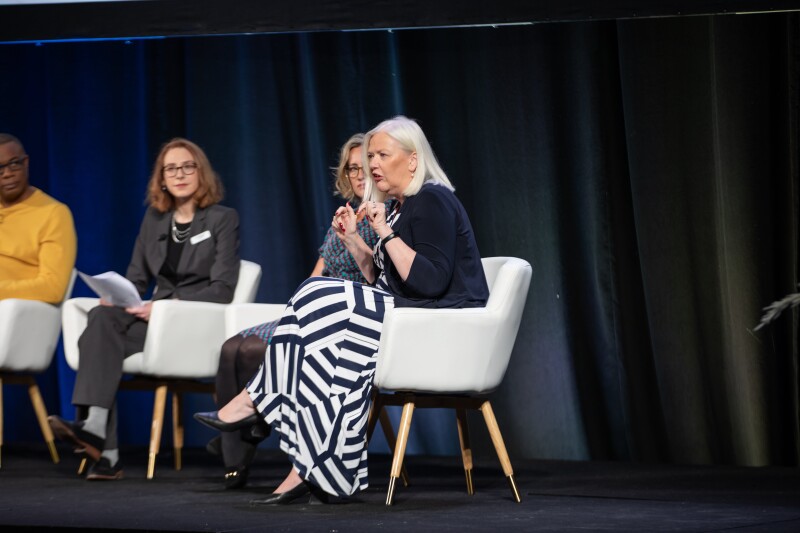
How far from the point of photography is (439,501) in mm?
3287

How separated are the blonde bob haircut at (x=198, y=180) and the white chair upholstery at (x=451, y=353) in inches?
50.4

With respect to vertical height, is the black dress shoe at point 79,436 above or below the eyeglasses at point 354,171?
below

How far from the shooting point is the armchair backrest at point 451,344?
3150mm

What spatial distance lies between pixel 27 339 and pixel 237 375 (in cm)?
106

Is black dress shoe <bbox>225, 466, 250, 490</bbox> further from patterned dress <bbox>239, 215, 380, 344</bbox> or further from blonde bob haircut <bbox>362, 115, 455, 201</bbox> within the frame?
blonde bob haircut <bbox>362, 115, 455, 201</bbox>

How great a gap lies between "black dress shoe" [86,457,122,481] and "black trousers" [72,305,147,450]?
6 cm

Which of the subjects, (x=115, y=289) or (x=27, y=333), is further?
(x=27, y=333)

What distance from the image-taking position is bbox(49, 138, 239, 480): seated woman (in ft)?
12.7

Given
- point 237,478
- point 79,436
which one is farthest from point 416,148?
point 79,436

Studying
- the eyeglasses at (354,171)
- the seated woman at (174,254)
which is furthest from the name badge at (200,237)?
the eyeglasses at (354,171)

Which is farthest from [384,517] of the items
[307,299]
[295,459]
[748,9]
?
[748,9]

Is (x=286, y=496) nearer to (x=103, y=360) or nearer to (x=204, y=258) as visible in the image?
(x=103, y=360)

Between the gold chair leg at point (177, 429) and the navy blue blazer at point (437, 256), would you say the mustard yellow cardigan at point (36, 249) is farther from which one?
the navy blue blazer at point (437, 256)

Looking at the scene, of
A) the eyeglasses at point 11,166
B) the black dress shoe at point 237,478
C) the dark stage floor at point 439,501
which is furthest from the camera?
the eyeglasses at point 11,166
